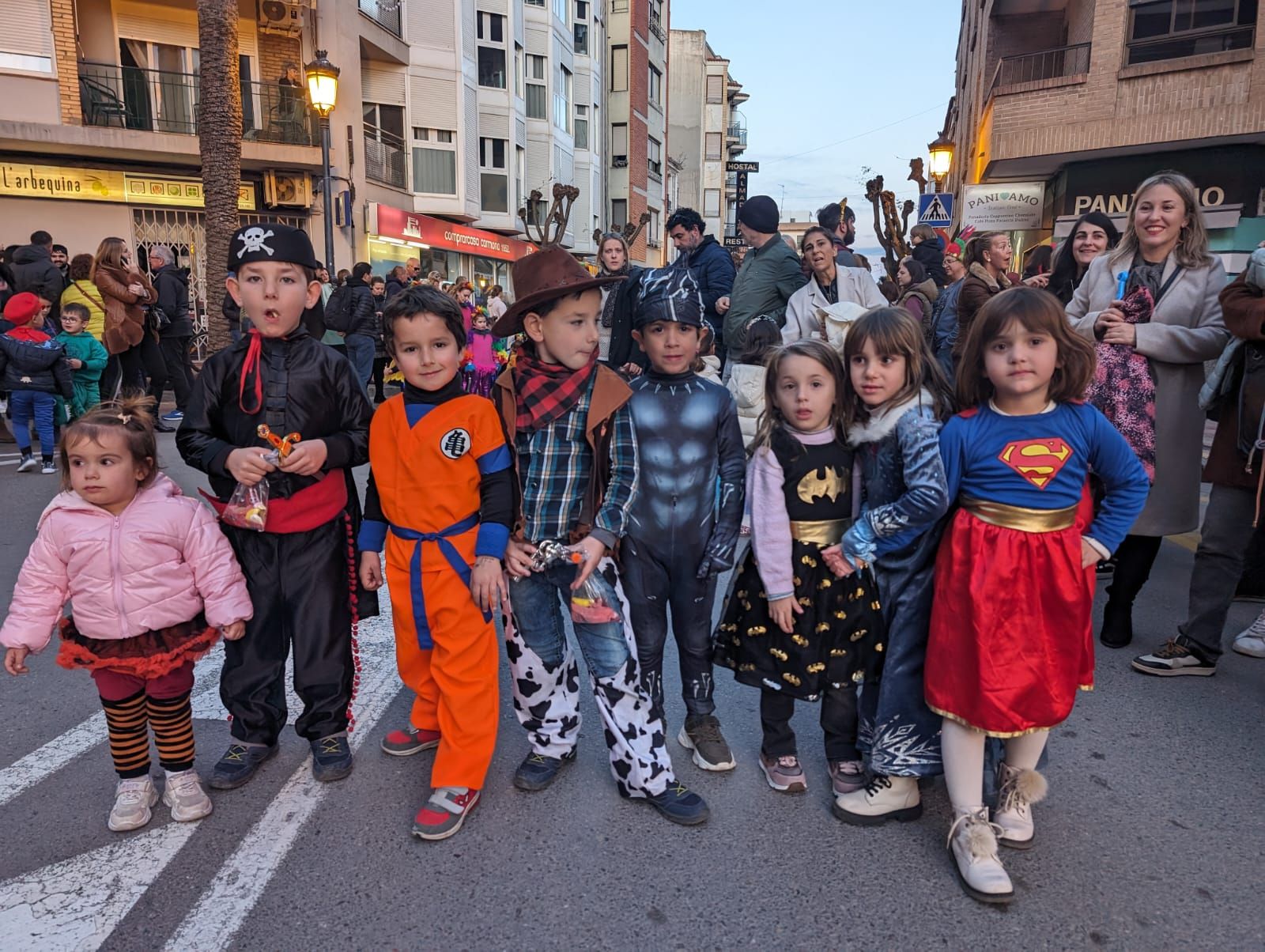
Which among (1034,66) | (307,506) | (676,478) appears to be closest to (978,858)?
(676,478)

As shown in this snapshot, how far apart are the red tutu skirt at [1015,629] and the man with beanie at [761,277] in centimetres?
368

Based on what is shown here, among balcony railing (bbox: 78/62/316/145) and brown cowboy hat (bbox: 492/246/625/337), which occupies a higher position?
balcony railing (bbox: 78/62/316/145)

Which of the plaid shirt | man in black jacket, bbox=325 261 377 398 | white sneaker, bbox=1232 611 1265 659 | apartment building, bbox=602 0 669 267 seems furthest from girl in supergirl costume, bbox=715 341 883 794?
apartment building, bbox=602 0 669 267

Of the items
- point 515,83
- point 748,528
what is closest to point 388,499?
point 748,528

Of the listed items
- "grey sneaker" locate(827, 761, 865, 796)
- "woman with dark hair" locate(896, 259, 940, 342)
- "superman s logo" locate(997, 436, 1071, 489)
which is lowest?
"grey sneaker" locate(827, 761, 865, 796)

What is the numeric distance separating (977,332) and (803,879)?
1708 millimetres

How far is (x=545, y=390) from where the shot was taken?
109 inches

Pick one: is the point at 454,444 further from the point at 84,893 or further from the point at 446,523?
the point at 84,893

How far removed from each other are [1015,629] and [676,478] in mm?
1136

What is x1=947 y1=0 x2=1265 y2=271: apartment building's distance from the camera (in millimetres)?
15266

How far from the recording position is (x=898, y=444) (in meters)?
2.62

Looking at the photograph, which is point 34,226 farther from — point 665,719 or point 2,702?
point 665,719

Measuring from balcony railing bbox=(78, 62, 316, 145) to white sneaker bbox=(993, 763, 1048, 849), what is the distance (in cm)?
1898

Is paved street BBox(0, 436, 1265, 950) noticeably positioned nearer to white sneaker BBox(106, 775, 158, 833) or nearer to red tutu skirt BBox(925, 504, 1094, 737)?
white sneaker BBox(106, 775, 158, 833)
